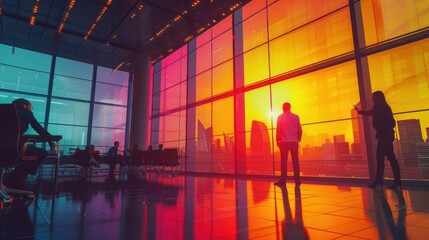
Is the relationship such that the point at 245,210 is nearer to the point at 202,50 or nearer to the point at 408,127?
the point at 408,127

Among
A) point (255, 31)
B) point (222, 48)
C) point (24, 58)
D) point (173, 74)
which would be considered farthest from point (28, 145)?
point (24, 58)

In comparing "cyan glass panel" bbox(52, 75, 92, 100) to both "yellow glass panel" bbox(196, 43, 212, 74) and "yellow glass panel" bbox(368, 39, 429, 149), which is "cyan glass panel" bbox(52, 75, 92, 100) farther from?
"yellow glass panel" bbox(368, 39, 429, 149)

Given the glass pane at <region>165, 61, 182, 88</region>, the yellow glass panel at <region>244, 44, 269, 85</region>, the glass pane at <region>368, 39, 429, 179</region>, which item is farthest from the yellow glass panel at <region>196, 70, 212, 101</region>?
the glass pane at <region>368, 39, 429, 179</region>

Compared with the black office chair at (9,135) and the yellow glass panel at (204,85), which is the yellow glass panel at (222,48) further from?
the black office chair at (9,135)

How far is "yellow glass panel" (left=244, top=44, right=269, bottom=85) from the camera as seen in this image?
8086mm

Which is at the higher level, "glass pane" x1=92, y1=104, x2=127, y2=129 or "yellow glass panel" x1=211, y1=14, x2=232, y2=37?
"yellow glass panel" x1=211, y1=14, x2=232, y2=37

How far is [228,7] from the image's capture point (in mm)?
8883

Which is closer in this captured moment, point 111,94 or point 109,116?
point 109,116

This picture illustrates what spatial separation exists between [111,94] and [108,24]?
574 cm

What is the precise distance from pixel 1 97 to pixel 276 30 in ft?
43.3

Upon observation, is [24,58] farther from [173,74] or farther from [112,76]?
[173,74]

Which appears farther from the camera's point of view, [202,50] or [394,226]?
[202,50]

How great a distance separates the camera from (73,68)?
46.0 feet

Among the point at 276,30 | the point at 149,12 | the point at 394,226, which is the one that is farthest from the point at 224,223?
the point at 149,12
